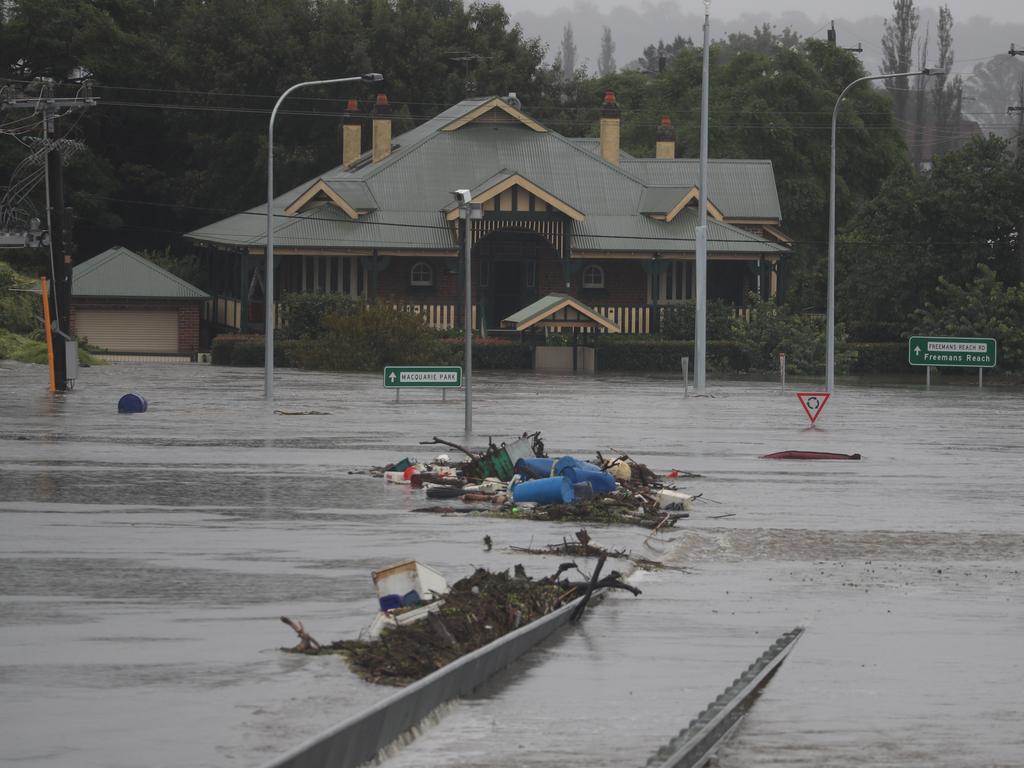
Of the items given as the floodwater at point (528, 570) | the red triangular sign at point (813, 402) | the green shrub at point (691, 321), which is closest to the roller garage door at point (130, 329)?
the green shrub at point (691, 321)

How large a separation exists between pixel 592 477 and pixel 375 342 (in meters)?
38.4

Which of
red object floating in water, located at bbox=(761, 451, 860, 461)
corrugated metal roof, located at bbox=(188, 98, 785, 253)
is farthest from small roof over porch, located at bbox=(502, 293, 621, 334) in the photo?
red object floating in water, located at bbox=(761, 451, 860, 461)

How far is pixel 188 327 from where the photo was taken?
236ft

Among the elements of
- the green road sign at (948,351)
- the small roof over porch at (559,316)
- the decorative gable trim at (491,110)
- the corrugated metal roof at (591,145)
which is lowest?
the green road sign at (948,351)

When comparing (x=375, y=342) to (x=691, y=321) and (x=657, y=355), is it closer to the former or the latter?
(x=657, y=355)

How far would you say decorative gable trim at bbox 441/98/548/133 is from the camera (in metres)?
71.9

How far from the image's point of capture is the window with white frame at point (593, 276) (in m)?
70.6

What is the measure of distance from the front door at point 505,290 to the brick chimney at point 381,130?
7139mm

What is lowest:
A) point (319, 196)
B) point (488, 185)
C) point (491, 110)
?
point (319, 196)

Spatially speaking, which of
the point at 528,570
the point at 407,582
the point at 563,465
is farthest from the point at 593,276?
the point at 407,582

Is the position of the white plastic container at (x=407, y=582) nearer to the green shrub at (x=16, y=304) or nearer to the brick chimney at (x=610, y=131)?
the green shrub at (x=16, y=304)

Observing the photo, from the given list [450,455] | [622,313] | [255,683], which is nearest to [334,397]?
[450,455]

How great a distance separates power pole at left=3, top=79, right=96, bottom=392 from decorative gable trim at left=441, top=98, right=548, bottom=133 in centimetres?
2677

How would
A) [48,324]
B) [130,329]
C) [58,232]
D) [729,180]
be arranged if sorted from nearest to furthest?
1. [48,324]
2. [58,232]
3. [130,329]
4. [729,180]
